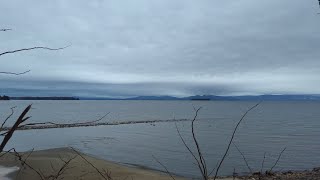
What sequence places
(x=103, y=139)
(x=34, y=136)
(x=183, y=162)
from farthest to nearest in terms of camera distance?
(x=34, y=136)
(x=103, y=139)
(x=183, y=162)

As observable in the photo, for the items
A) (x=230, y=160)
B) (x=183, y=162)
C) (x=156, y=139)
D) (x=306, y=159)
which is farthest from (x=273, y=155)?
(x=156, y=139)

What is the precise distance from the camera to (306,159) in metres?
31.3

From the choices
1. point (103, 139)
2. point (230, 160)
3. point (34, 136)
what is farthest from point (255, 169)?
point (34, 136)

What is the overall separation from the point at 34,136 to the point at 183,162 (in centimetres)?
2524

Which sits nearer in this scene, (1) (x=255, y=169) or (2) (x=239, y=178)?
(2) (x=239, y=178)

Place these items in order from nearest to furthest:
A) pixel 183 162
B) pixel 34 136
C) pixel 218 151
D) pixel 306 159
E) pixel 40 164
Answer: pixel 40 164 → pixel 183 162 → pixel 306 159 → pixel 218 151 → pixel 34 136

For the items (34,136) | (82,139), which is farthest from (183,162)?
(34,136)

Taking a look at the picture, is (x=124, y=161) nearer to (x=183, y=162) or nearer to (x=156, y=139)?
(x=183, y=162)

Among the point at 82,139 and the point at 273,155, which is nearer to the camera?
the point at 273,155

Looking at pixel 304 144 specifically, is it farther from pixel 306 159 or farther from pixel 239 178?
pixel 239 178

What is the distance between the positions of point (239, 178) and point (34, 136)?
105ft

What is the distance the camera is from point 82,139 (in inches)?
1753

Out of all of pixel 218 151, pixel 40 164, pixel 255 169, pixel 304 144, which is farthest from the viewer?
pixel 304 144

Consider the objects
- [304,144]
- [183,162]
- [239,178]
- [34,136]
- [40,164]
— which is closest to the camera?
[239,178]
